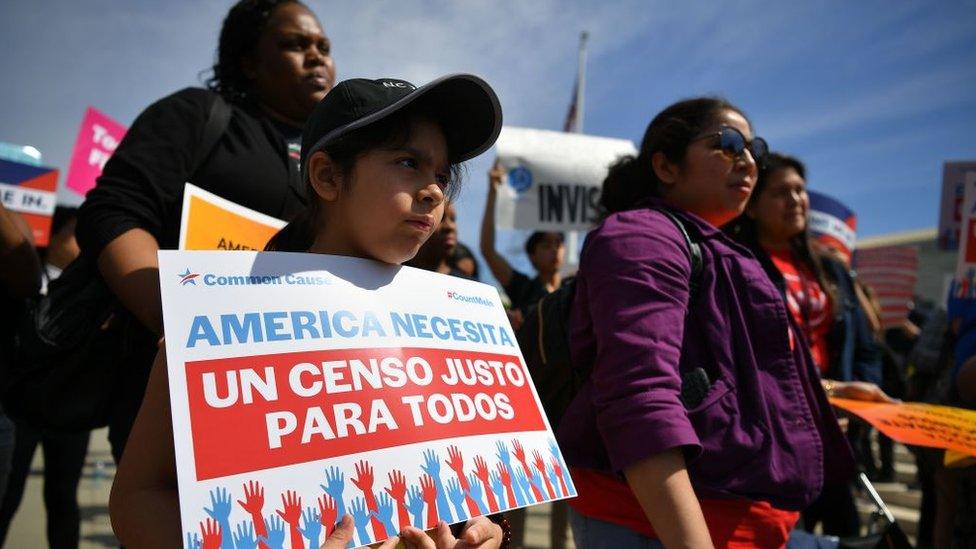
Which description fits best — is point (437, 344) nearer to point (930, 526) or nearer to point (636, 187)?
point (636, 187)

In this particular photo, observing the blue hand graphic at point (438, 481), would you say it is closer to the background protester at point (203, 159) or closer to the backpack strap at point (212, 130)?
the background protester at point (203, 159)

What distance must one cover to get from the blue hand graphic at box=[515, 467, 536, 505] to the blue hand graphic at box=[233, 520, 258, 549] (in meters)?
0.42

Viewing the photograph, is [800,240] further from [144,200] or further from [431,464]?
[144,200]

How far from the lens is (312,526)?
0.86m

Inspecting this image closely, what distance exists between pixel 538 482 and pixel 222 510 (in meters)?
0.52

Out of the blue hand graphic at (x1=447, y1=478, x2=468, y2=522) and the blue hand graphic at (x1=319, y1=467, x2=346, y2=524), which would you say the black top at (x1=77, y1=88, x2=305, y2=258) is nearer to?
the blue hand graphic at (x1=319, y1=467, x2=346, y2=524)

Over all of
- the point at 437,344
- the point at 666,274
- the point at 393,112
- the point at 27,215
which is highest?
the point at 27,215

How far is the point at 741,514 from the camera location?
4.65 ft

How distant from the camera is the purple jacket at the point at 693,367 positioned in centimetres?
129

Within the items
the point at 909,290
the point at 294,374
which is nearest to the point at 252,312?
the point at 294,374

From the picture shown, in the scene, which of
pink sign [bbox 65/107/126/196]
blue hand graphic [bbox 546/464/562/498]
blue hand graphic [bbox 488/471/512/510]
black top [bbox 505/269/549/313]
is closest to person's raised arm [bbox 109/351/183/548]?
blue hand graphic [bbox 488/471/512/510]

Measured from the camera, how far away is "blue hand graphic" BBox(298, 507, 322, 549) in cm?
85

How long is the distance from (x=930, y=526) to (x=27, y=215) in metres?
5.16

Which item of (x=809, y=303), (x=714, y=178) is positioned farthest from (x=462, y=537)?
(x=809, y=303)
